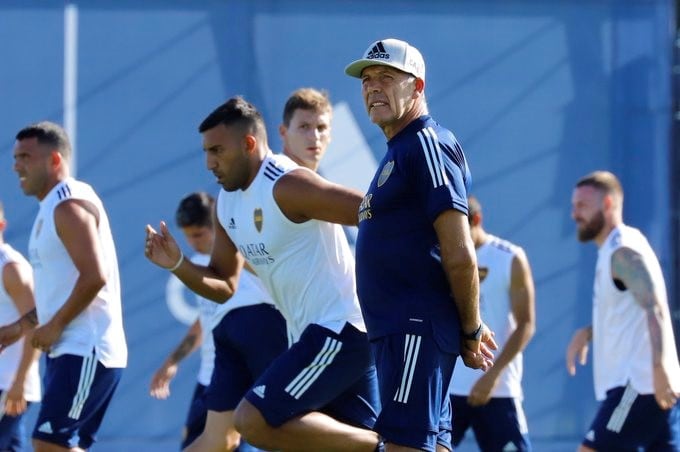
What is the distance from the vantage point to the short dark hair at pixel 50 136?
7.90 meters

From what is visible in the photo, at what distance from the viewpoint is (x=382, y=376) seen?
5742 mm

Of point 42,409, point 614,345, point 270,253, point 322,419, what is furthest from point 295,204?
point 614,345

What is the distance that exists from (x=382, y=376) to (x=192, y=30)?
7172 millimetres

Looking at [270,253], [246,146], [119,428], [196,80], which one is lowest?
[119,428]

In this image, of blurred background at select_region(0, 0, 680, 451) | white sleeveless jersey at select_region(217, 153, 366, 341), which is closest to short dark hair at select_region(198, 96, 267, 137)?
white sleeveless jersey at select_region(217, 153, 366, 341)

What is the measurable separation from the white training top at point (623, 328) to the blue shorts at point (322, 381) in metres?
2.15

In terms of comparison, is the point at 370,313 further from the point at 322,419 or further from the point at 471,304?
the point at 322,419

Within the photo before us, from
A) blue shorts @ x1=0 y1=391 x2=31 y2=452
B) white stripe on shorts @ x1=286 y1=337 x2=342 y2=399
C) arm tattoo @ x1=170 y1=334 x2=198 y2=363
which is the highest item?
arm tattoo @ x1=170 y1=334 x2=198 y2=363

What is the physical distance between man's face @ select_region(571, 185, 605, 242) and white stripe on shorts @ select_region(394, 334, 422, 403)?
11.4 feet

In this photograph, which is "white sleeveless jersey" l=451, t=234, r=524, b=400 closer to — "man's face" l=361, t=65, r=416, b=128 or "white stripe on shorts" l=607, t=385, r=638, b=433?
"white stripe on shorts" l=607, t=385, r=638, b=433

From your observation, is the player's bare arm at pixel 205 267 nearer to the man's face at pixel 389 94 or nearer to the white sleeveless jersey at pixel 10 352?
the man's face at pixel 389 94

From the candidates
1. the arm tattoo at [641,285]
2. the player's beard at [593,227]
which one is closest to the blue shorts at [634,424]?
the arm tattoo at [641,285]

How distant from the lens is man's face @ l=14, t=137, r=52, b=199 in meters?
7.88

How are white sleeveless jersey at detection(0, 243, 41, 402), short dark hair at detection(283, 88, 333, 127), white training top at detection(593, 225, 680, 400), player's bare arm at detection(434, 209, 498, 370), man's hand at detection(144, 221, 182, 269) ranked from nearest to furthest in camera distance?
player's bare arm at detection(434, 209, 498, 370) < man's hand at detection(144, 221, 182, 269) < short dark hair at detection(283, 88, 333, 127) < white training top at detection(593, 225, 680, 400) < white sleeveless jersey at detection(0, 243, 41, 402)
